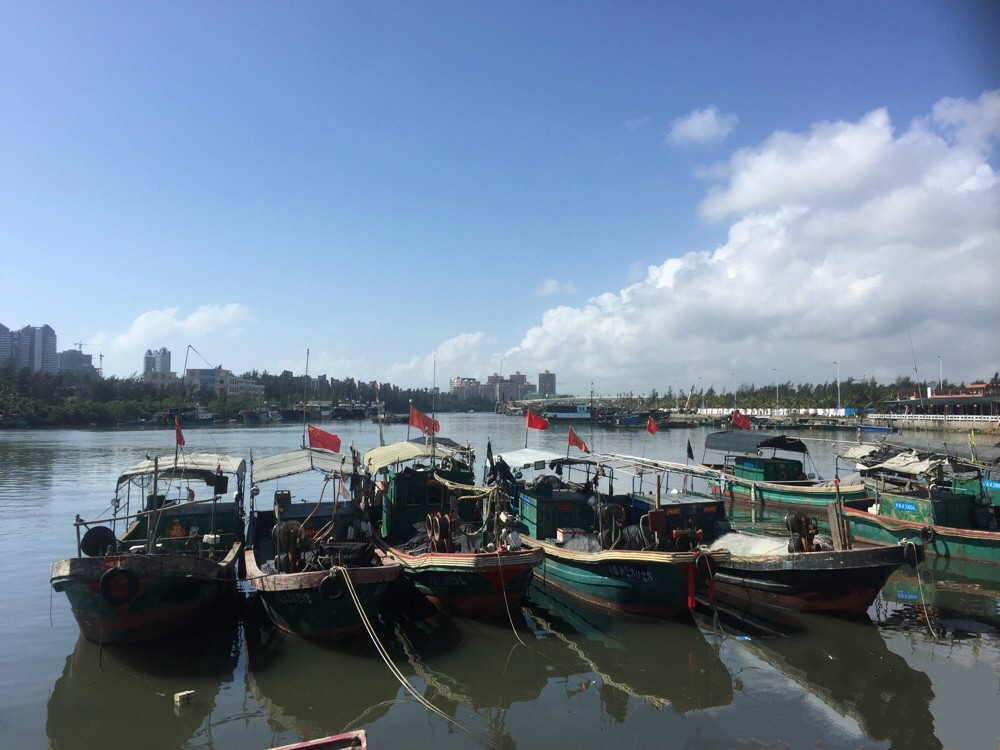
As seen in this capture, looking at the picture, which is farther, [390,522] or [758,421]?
[758,421]

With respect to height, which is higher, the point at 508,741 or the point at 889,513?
the point at 889,513

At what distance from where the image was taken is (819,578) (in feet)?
43.9

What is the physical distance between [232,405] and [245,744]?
11195cm

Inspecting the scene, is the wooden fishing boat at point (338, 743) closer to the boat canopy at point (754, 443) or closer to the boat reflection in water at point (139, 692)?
the boat reflection in water at point (139, 692)

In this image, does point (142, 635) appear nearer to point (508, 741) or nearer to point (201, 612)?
point (201, 612)

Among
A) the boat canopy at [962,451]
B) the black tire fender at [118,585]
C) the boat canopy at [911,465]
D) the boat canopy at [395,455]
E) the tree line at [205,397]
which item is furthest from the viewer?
the tree line at [205,397]

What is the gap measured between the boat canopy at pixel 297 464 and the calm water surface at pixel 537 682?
3.30 metres

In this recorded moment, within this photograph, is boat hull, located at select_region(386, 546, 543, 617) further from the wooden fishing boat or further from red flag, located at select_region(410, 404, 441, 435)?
red flag, located at select_region(410, 404, 441, 435)

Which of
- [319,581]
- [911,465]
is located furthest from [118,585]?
[911,465]

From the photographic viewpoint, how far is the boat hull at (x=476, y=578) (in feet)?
41.1

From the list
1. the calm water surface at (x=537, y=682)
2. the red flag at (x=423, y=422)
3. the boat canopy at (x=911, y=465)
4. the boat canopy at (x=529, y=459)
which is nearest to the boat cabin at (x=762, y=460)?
the boat canopy at (x=911, y=465)

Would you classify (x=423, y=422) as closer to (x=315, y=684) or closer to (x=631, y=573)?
(x=631, y=573)

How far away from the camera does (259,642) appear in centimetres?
1255

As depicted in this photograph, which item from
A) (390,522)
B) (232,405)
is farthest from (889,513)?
(232,405)
